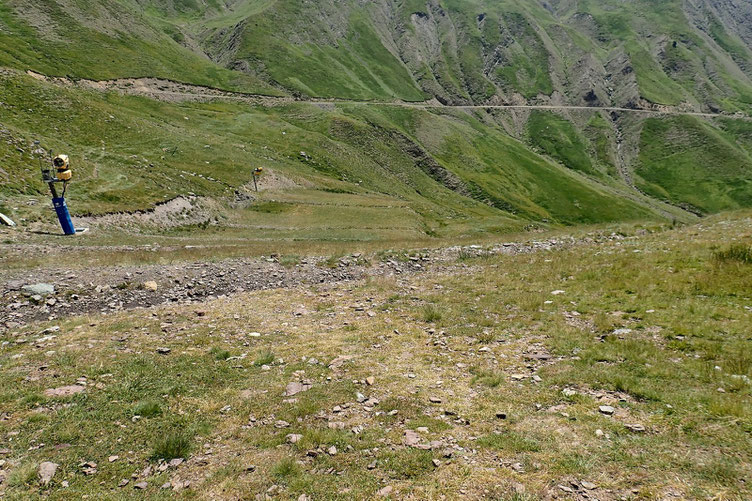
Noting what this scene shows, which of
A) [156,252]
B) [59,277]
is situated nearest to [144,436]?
[59,277]

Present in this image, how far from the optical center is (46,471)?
7.43m

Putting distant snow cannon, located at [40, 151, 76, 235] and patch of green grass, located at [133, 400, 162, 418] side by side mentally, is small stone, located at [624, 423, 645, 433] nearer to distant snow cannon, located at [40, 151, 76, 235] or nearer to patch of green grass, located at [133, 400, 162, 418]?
patch of green grass, located at [133, 400, 162, 418]

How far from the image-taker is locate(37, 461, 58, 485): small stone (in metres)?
7.26

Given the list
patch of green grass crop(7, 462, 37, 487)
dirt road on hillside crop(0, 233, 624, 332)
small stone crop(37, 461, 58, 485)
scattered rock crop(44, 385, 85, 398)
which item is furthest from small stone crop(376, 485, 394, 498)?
dirt road on hillside crop(0, 233, 624, 332)

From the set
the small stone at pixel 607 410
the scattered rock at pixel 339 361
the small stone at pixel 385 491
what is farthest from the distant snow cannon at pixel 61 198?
the small stone at pixel 607 410

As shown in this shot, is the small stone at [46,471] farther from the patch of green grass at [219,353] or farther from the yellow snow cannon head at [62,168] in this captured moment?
the yellow snow cannon head at [62,168]

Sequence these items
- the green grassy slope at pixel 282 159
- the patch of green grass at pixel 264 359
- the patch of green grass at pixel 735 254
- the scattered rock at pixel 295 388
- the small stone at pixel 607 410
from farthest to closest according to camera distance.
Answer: the green grassy slope at pixel 282 159, the patch of green grass at pixel 735 254, the patch of green grass at pixel 264 359, the scattered rock at pixel 295 388, the small stone at pixel 607 410

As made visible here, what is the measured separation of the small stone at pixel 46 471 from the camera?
7258 millimetres

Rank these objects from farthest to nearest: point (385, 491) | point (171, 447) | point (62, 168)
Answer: point (62, 168) < point (171, 447) < point (385, 491)

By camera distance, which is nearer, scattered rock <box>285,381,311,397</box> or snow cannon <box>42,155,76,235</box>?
scattered rock <box>285,381,311,397</box>

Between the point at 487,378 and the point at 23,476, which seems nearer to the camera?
the point at 23,476

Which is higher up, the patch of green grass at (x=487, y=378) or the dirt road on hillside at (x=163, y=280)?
the dirt road on hillside at (x=163, y=280)

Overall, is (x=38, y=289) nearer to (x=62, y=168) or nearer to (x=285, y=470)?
(x=285, y=470)

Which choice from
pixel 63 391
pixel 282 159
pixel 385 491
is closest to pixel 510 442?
pixel 385 491
